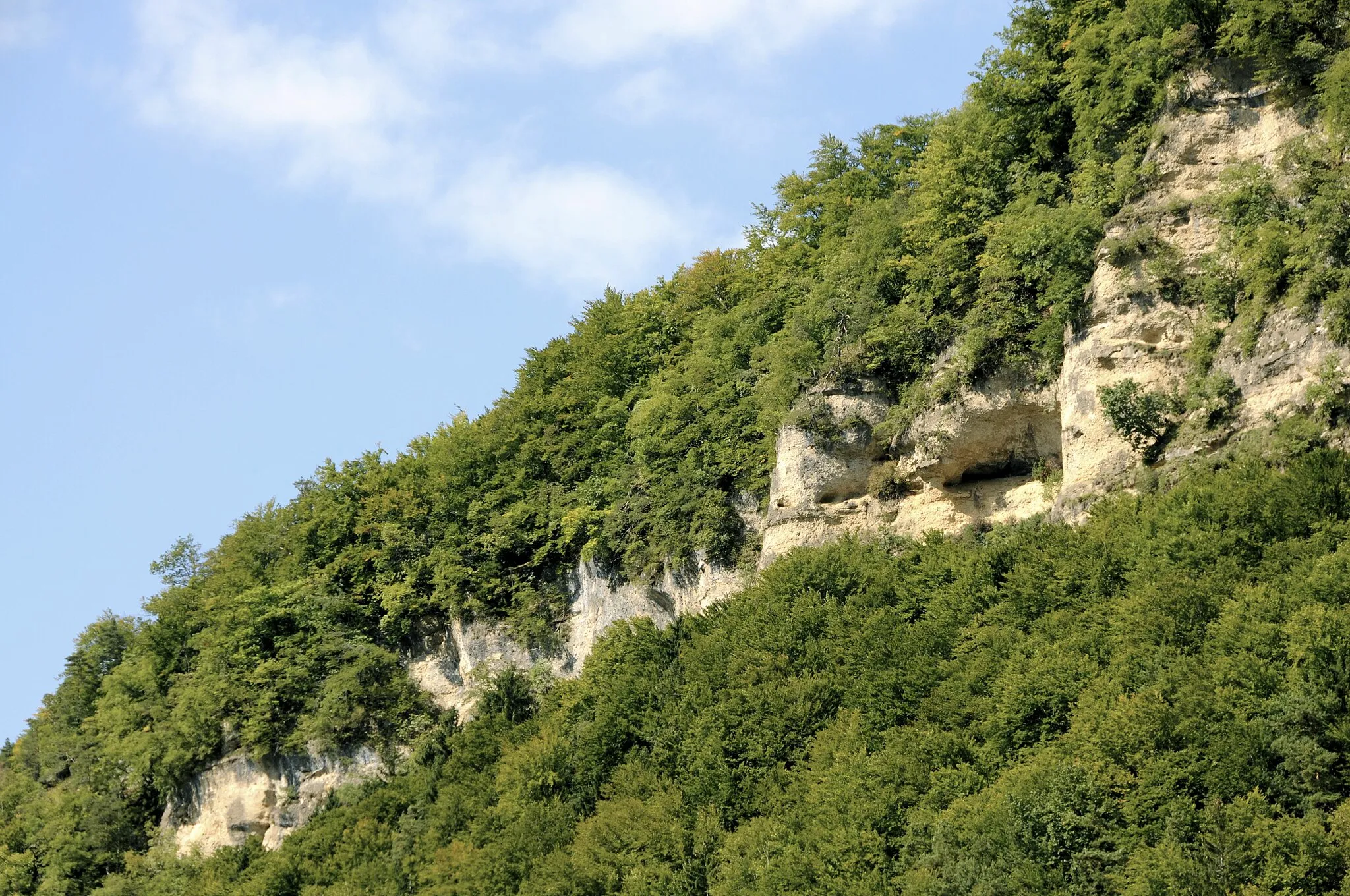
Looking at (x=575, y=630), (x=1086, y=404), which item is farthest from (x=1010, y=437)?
(x=575, y=630)

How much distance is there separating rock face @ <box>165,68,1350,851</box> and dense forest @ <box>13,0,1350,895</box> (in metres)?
0.55

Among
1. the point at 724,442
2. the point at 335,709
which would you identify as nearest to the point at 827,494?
the point at 724,442

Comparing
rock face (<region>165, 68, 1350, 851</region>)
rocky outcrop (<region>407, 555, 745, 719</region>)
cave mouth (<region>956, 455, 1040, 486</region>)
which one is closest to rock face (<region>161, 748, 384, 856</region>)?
rock face (<region>165, 68, 1350, 851</region>)

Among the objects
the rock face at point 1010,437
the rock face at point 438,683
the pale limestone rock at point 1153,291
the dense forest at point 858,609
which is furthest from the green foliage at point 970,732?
the rock face at point 438,683

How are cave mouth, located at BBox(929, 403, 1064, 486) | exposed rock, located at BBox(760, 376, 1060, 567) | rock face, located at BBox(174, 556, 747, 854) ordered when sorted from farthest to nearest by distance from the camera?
rock face, located at BBox(174, 556, 747, 854) < exposed rock, located at BBox(760, 376, 1060, 567) < cave mouth, located at BBox(929, 403, 1064, 486)

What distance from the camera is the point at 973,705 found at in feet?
84.5

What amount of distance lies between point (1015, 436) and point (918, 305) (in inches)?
164

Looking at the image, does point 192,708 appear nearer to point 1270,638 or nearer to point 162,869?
point 162,869

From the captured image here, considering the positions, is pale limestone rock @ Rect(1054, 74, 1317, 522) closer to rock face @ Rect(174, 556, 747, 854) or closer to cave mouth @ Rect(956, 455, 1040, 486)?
cave mouth @ Rect(956, 455, 1040, 486)

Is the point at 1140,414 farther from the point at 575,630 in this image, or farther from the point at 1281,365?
the point at 575,630

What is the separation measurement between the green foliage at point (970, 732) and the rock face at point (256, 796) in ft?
23.1

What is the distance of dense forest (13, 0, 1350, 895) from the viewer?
72.4 ft

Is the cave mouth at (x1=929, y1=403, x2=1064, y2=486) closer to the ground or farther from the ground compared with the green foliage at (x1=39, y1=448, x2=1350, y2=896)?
farther from the ground

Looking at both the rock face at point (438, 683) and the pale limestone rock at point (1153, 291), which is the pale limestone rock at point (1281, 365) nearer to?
the pale limestone rock at point (1153, 291)
